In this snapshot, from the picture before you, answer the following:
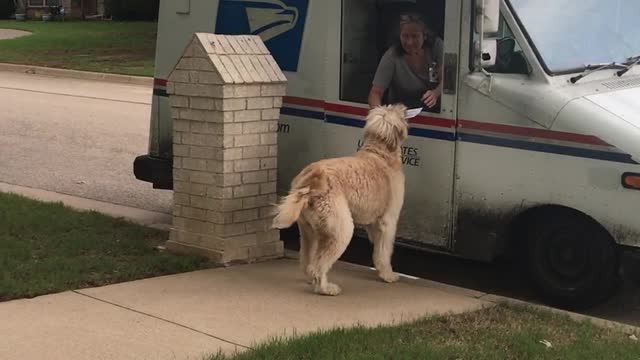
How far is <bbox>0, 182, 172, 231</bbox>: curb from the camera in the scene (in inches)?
339

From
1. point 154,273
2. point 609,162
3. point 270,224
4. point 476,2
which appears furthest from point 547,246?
point 154,273

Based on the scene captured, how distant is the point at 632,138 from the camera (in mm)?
5609

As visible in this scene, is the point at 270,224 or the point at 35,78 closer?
the point at 270,224

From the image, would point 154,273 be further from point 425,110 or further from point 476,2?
point 476,2

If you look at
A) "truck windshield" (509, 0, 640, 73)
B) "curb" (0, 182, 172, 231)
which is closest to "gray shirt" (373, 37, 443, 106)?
"truck windshield" (509, 0, 640, 73)

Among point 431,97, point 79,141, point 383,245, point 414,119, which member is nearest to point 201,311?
point 383,245

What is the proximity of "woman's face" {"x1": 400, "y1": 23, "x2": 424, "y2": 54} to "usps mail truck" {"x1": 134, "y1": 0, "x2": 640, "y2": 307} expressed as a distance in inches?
3.8

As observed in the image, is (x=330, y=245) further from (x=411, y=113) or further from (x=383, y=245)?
(x=411, y=113)

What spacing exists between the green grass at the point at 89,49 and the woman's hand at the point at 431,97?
60.8 feet

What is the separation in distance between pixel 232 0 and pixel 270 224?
2.06 m

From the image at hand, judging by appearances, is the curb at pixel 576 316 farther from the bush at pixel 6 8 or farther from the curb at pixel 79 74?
the bush at pixel 6 8

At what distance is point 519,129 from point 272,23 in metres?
2.47

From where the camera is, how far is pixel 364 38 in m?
7.18

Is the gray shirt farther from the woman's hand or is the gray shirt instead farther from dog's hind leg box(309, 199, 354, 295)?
dog's hind leg box(309, 199, 354, 295)
